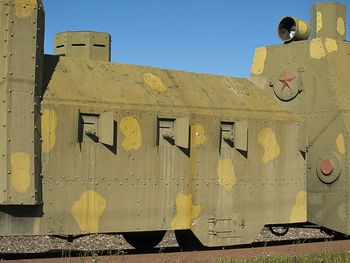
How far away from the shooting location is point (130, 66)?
9.34 metres

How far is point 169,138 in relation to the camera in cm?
862

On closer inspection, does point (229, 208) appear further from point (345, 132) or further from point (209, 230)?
point (345, 132)

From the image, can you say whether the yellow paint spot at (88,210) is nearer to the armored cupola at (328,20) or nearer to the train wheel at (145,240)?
the train wheel at (145,240)

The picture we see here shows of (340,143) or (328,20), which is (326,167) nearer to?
(340,143)

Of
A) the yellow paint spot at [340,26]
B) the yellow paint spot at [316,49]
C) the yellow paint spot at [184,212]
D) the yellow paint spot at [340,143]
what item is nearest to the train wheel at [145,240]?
the yellow paint spot at [184,212]

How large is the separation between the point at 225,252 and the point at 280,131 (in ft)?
7.93

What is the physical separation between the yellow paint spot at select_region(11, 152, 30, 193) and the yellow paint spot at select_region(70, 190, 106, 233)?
803 mm

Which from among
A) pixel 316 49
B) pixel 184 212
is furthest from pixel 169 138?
pixel 316 49

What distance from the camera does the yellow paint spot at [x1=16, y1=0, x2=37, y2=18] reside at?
758cm

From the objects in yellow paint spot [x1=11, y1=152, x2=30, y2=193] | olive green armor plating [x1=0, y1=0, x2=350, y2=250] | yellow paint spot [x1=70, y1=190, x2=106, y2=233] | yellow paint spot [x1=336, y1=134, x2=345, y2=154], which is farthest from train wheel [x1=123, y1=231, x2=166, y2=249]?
yellow paint spot [x1=336, y1=134, x2=345, y2=154]

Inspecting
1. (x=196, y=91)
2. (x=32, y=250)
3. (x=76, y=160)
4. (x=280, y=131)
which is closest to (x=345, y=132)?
(x=280, y=131)

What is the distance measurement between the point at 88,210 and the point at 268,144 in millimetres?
3397

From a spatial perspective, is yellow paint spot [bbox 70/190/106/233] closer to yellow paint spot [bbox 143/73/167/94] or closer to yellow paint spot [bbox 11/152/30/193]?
yellow paint spot [bbox 11/152/30/193]

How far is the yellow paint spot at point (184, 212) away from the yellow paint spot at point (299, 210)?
6.68 ft
